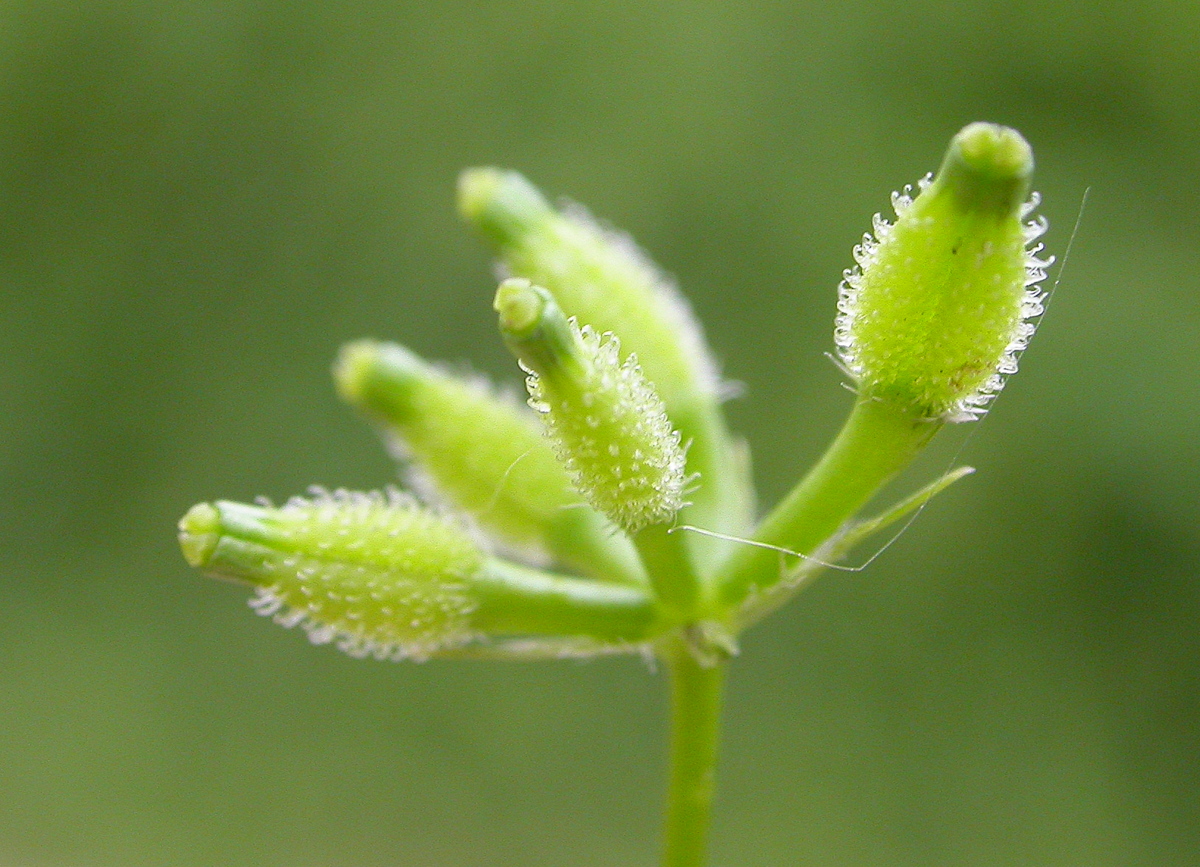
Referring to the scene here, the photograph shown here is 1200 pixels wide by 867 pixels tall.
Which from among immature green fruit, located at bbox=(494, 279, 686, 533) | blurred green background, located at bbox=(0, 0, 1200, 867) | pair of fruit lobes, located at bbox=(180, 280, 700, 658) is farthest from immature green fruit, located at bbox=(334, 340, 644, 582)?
blurred green background, located at bbox=(0, 0, 1200, 867)

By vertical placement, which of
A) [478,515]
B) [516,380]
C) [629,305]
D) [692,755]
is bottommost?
[692,755]

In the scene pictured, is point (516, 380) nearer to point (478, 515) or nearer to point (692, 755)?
point (478, 515)

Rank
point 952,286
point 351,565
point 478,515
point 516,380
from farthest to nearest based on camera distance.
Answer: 1. point 516,380
2. point 478,515
3. point 351,565
4. point 952,286

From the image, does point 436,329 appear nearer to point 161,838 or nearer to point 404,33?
point 404,33

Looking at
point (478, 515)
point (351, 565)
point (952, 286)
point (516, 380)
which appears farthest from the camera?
point (516, 380)

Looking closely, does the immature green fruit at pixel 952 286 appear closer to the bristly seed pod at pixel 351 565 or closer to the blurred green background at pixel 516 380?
the bristly seed pod at pixel 351 565

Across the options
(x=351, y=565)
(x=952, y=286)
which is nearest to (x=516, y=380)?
(x=351, y=565)

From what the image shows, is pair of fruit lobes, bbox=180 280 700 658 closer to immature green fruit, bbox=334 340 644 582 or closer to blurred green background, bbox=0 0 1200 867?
immature green fruit, bbox=334 340 644 582

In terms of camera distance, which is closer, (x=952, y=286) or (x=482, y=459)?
(x=952, y=286)
